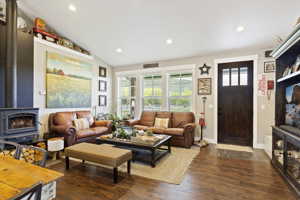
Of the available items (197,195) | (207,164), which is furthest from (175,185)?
(207,164)

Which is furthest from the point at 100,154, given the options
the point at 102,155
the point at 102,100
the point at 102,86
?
the point at 102,86

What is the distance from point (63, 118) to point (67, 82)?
3.78ft

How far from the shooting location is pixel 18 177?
3.52 ft

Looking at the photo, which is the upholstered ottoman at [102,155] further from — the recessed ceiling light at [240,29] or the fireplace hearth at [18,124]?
the recessed ceiling light at [240,29]

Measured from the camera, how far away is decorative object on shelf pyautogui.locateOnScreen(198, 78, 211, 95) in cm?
473

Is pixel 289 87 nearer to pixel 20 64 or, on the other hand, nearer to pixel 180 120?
pixel 180 120

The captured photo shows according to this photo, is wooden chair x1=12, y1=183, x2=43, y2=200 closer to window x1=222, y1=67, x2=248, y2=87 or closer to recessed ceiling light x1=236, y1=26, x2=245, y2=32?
recessed ceiling light x1=236, y1=26, x2=245, y2=32

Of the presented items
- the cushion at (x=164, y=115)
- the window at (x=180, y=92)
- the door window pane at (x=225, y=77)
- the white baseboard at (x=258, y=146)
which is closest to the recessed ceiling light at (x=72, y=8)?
the window at (x=180, y=92)

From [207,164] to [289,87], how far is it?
2.08m

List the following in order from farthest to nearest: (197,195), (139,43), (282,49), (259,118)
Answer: (139,43)
(259,118)
(282,49)
(197,195)

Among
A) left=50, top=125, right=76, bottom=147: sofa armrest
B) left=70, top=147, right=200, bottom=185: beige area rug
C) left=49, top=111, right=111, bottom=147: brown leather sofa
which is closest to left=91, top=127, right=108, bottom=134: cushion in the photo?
left=49, top=111, right=111, bottom=147: brown leather sofa

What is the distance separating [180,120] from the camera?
15.7ft

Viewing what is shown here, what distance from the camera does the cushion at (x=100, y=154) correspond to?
233 centimetres

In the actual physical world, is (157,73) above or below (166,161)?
above
